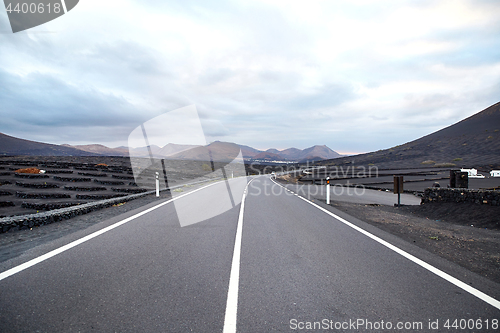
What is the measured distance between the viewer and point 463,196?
9781mm

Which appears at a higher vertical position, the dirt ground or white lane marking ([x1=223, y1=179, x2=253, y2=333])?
white lane marking ([x1=223, y1=179, x2=253, y2=333])

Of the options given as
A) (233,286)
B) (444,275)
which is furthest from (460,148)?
(233,286)

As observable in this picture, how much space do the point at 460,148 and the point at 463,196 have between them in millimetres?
90053

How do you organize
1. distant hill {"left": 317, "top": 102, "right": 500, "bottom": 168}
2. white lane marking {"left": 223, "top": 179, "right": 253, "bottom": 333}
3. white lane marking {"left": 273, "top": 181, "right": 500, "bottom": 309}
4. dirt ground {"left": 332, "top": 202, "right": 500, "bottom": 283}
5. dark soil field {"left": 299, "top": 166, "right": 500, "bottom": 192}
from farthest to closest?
distant hill {"left": 317, "top": 102, "right": 500, "bottom": 168}
dark soil field {"left": 299, "top": 166, "right": 500, "bottom": 192}
dirt ground {"left": 332, "top": 202, "right": 500, "bottom": 283}
white lane marking {"left": 273, "top": 181, "right": 500, "bottom": 309}
white lane marking {"left": 223, "top": 179, "right": 253, "bottom": 333}

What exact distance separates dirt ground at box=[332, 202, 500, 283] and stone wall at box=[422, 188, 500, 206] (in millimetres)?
287

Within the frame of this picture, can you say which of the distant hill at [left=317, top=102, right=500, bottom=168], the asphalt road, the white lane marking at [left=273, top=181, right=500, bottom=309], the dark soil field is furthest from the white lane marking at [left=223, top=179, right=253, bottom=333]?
the distant hill at [left=317, top=102, right=500, bottom=168]

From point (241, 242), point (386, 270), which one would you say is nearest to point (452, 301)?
point (386, 270)

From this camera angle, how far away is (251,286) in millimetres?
3246

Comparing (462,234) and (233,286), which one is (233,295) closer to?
(233,286)

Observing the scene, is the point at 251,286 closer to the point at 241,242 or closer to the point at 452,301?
the point at 241,242

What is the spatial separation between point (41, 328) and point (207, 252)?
2495 mm

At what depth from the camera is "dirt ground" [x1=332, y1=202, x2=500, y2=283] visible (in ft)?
14.3

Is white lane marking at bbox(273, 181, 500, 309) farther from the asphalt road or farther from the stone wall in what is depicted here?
the stone wall

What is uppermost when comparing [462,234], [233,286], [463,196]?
[463,196]
